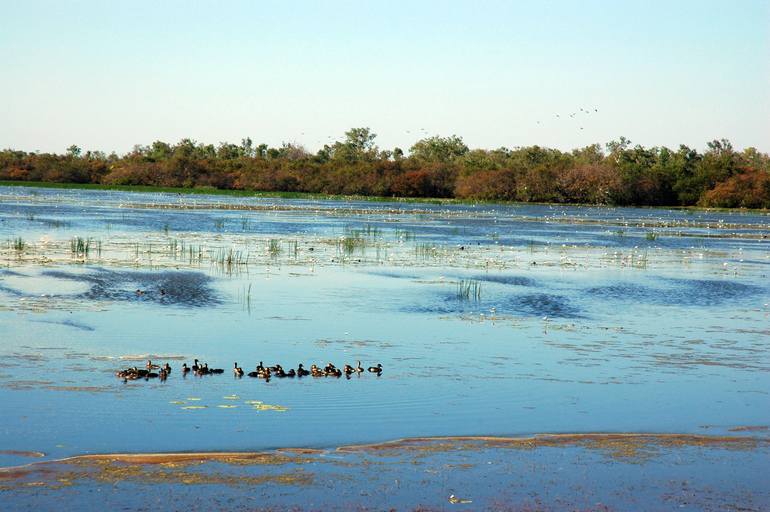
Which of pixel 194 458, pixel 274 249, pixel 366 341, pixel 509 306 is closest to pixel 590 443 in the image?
pixel 194 458

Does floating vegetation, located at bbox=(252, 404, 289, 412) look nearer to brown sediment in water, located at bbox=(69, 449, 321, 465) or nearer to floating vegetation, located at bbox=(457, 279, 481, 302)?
brown sediment in water, located at bbox=(69, 449, 321, 465)

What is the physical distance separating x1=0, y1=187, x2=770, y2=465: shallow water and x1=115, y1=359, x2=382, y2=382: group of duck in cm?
20

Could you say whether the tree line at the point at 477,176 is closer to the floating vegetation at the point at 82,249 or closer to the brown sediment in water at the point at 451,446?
the floating vegetation at the point at 82,249

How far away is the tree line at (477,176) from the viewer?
92.6m

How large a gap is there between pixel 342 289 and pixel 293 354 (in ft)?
26.3

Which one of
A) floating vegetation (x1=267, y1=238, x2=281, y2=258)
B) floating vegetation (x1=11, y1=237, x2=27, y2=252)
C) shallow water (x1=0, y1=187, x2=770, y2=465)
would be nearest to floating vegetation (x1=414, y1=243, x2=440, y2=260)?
shallow water (x1=0, y1=187, x2=770, y2=465)

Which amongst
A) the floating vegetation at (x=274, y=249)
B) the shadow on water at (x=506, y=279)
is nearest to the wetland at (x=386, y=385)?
the shadow on water at (x=506, y=279)

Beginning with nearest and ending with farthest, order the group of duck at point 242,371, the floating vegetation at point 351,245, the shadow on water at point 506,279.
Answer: the group of duck at point 242,371
the shadow on water at point 506,279
the floating vegetation at point 351,245

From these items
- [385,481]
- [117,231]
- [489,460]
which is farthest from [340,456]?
[117,231]

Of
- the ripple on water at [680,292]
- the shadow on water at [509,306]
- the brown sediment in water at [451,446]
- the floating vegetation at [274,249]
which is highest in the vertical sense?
the floating vegetation at [274,249]

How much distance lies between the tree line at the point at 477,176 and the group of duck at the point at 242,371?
8082 cm

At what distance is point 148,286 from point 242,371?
930 cm

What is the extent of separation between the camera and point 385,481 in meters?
9.10

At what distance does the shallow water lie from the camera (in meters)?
11.2
